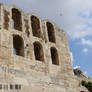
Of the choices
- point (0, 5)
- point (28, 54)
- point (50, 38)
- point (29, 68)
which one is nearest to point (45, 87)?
point (29, 68)

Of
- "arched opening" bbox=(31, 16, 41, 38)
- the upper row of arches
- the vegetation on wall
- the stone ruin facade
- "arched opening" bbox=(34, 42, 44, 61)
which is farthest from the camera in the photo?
the vegetation on wall

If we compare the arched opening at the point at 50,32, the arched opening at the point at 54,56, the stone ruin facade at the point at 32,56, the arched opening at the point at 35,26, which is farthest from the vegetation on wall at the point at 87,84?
the arched opening at the point at 35,26

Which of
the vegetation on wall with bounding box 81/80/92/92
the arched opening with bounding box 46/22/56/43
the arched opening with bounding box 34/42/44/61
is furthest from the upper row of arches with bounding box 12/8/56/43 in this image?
the vegetation on wall with bounding box 81/80/92/92

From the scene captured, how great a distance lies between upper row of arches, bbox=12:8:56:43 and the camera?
1375 cm

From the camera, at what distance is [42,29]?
574 inches

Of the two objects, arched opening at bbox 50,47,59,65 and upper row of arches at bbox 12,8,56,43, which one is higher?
upper row of arches at bbox 12,8,56,43

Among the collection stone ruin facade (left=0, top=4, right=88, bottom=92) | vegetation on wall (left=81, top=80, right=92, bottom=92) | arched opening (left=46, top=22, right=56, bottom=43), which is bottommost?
vegetation on wall (left=81, top=80, right=92, bottom=92)

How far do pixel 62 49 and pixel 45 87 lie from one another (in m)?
3.89

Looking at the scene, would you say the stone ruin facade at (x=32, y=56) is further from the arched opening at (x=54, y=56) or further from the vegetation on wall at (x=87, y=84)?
the vegetation on wall at (x=87, y=84)

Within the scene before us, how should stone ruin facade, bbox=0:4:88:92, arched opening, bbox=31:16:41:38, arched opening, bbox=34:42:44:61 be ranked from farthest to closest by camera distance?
arched opening, bbox=31:16:41:38 < arched opening, bbox=34:42:44:61 < stone ruin facade, bbox=0:4:88:92

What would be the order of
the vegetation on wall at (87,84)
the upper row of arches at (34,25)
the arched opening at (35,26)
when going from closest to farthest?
the upper row of arches at (34,25)
the arched opening at (35,26)
the vegetation on wall at (87,84)

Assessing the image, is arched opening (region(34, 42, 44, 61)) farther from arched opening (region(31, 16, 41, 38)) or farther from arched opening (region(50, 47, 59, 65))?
arched opening (region(50, 47, 59, 65))

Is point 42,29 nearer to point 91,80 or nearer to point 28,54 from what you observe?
point 28,54

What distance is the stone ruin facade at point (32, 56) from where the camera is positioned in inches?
427
